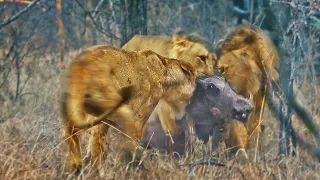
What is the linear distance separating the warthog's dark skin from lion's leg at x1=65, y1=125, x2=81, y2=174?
70cm

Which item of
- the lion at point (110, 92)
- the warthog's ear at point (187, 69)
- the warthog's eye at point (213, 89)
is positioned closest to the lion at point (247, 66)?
the warthog's eye at point (213, 89)

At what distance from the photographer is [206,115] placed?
5.30 metres

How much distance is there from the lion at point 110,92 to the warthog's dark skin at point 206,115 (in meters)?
0.43

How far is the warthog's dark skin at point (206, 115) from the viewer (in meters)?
5.04

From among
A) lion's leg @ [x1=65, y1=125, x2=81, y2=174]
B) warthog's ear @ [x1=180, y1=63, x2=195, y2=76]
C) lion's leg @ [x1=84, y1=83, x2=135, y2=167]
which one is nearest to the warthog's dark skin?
warthog's ear @ [x1=180, y1=63, x2=195, y2=76]

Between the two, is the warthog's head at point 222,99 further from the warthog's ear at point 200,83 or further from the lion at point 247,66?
the lion at point 247,66

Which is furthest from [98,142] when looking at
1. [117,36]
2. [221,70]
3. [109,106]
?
[117,36]

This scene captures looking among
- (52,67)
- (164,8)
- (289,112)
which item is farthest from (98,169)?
(164,8)

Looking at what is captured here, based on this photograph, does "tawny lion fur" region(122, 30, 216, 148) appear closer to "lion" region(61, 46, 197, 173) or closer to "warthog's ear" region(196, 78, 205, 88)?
"warthog's ear" region(196, 78, 205, 88)

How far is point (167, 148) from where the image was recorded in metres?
5.15

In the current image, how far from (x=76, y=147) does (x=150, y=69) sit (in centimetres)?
71

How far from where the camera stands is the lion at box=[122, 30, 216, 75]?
222 inches

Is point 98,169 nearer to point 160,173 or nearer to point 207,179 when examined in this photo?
point 160,173

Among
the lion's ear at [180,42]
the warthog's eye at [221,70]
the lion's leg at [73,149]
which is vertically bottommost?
the lion's leg at [73,149]
